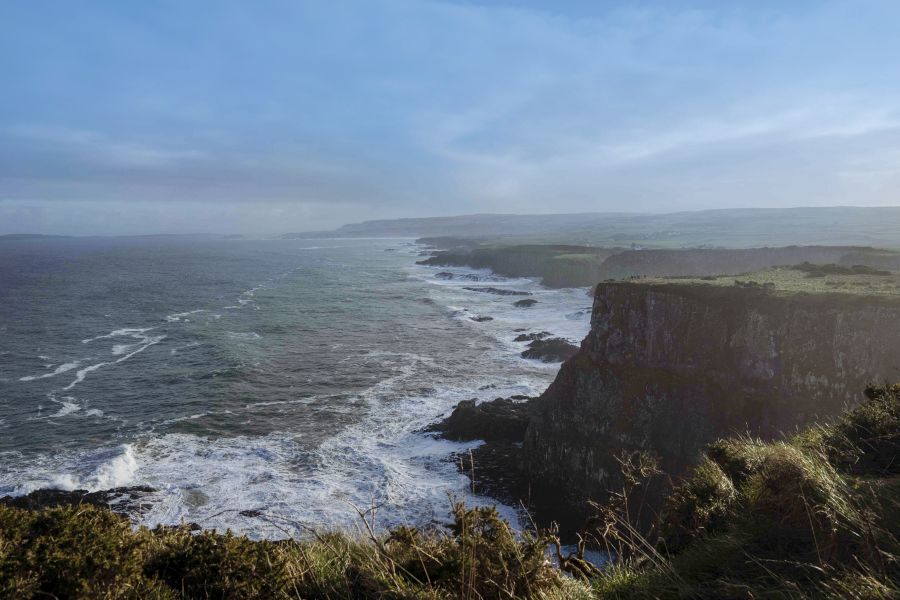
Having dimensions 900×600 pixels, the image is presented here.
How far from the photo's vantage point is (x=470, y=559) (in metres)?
4.63

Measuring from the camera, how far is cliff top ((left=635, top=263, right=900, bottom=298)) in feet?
75.5

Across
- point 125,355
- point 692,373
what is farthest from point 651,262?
point 125,355

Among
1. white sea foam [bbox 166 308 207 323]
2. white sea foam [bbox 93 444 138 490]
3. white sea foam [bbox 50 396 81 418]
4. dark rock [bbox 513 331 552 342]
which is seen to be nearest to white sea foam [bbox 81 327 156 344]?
white sea foam [bbox 166 308 207 323]

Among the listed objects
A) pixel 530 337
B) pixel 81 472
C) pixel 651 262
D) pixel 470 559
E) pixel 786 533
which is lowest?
pixel 81 472

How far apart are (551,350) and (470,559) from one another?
136 ft

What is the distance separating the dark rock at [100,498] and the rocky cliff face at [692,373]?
56.5 feet

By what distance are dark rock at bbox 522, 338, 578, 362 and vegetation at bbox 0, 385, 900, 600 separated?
38.2 m

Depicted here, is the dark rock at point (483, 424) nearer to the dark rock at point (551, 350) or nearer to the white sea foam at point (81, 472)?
the dark rock at point (551, 350)

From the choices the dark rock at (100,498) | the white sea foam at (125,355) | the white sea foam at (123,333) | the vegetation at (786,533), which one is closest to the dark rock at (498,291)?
the white sea foam at (123,333)

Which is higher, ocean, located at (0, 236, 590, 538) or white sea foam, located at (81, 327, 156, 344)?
white sea foam, located at (81, 327, 156, 344)

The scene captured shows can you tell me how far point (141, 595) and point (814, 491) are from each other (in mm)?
6677

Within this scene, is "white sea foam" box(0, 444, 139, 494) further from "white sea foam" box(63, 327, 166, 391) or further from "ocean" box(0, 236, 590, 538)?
"white sea foam" box(63, 327, 166, 391)

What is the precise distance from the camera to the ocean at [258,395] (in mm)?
23438

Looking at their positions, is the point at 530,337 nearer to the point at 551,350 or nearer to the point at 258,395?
the point at 551,350
